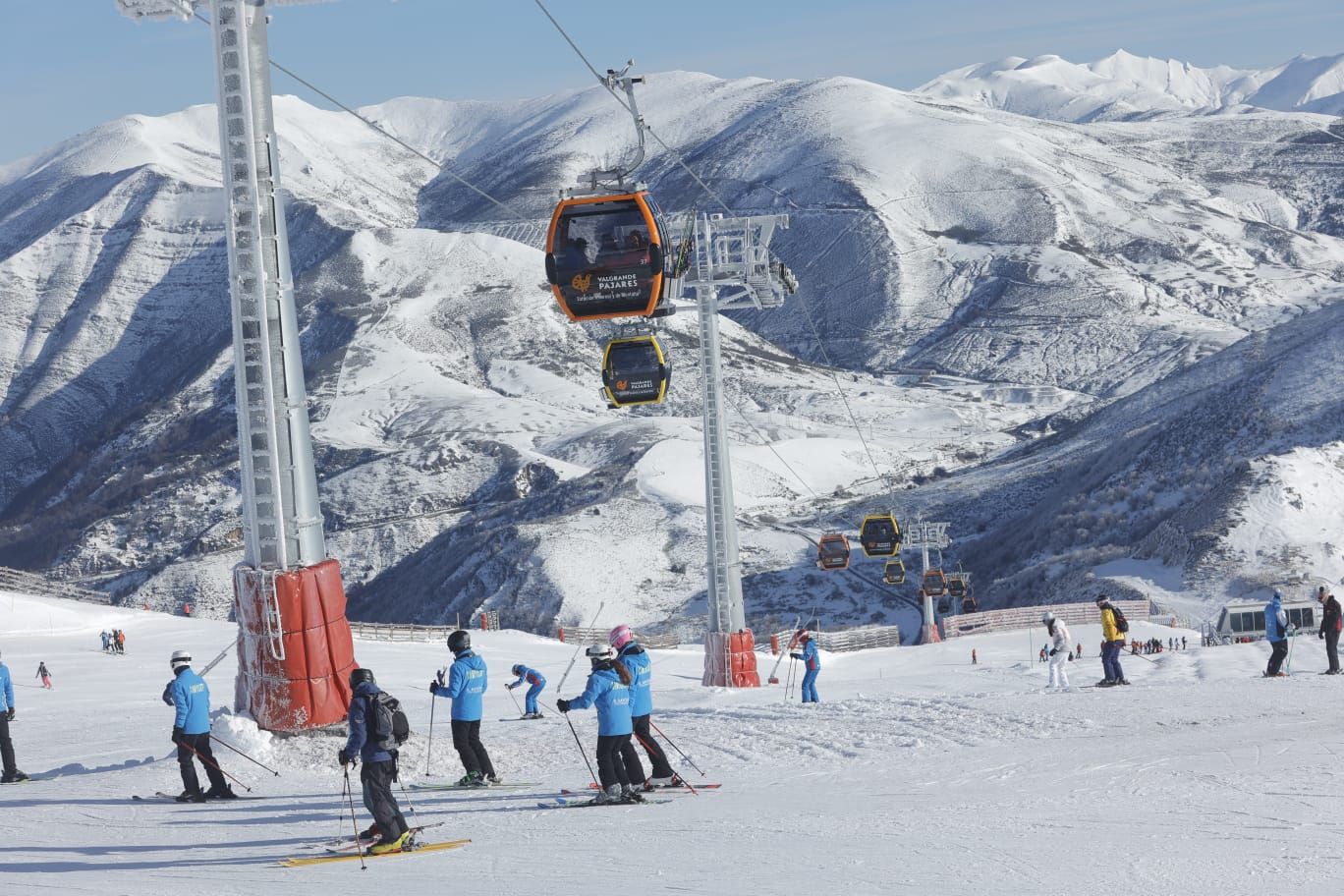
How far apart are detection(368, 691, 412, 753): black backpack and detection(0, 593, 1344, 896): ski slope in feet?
2.79

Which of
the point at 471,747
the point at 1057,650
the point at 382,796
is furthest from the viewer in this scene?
the point at 1057,650

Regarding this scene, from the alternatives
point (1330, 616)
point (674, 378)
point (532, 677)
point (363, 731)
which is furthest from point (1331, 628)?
point (674, 378)

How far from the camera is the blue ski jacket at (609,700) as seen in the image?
12.3m

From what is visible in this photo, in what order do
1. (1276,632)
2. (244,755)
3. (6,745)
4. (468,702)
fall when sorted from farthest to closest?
(1276,632) < (6,745) < (244,755) < (468,702)

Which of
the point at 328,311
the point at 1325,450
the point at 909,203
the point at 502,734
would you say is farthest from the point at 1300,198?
the point at 502,734

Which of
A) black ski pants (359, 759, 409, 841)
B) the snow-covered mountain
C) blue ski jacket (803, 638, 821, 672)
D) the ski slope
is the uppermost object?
the snow-covered mountain

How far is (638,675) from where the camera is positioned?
1290 cm

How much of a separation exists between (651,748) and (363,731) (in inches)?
127

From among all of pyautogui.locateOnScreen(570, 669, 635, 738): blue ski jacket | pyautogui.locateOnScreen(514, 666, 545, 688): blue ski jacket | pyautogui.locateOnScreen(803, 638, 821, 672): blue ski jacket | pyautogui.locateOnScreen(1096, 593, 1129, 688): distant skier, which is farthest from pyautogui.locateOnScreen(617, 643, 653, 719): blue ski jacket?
pyautogui.locateOnScreen(803, 638, 821, 672): blue ski jacket

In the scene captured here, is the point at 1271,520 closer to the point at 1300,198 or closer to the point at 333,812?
the point at 333,812

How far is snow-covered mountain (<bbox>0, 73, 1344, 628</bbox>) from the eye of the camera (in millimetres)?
81062

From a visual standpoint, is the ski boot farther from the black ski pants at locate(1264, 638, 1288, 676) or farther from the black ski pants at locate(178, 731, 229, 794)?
the black ski pants at locate(1264, 638, 1288, 676)

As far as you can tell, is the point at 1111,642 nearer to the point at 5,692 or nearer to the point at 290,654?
the point at 290,654

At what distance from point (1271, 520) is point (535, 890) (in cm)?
5836
